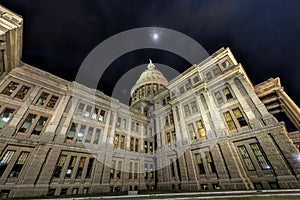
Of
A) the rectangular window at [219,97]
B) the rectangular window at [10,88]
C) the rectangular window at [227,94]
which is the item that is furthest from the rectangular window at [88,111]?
the rectangular window at [227,94]

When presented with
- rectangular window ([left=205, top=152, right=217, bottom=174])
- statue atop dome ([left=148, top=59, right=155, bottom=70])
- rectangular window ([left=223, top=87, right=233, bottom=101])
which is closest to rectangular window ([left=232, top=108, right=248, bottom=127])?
rectangular window ([left=223, top=87, right=233, bottom=101])

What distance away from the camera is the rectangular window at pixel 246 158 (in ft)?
56.6

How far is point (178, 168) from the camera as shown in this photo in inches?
941

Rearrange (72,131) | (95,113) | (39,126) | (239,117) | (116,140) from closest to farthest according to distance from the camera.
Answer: (39,126), (239,117), (72,131), (95,113), (116,140)

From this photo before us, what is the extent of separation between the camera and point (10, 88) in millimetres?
19125

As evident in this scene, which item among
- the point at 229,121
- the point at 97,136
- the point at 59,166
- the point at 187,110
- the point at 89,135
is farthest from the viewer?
the point at 187,110

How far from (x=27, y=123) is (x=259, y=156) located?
31.0 meters

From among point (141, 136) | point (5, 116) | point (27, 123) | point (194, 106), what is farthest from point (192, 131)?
point (5, 116)

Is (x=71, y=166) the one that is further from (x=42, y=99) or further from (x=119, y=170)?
(x=42, y=99)

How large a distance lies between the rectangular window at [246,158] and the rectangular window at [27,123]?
29509mm

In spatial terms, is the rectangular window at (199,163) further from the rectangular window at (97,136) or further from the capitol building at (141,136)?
the rectangular window at (97,136)

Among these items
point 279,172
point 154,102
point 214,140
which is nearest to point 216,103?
point 214,140

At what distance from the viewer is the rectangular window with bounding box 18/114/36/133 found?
714 inches

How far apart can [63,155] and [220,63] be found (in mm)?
30563
